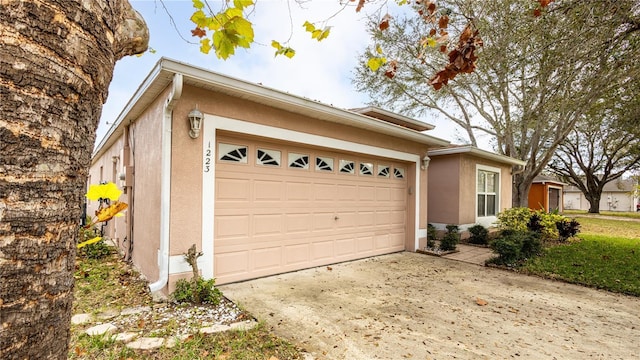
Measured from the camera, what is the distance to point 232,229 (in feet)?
16.4

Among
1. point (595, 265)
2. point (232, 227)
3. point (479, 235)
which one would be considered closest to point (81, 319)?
point (232, 227)

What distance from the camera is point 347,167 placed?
6.79 meters

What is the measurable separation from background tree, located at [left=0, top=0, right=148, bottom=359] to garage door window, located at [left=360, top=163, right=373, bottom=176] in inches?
257

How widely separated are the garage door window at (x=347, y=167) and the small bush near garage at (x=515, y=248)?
3.48 meters

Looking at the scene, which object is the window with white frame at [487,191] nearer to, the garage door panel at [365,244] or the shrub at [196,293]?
the garage door panel at [365,244]

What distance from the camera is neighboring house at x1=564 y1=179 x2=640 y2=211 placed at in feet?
122

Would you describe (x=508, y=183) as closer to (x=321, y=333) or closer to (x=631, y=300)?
(x=631, y=300)

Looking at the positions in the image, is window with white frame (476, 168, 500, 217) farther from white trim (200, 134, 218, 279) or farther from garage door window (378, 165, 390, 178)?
white trim (200, 134, 218, 279)

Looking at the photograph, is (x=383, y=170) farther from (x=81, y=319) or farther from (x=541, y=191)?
(x=541, y=191)

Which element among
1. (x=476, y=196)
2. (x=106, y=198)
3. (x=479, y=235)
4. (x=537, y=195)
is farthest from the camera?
(x=537, y=195)

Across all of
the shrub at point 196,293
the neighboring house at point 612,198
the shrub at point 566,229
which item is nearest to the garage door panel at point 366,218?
the shrub at point 196,293

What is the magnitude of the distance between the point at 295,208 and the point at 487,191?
8.56m

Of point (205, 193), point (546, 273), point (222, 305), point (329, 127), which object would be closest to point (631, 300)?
point (546, 273)

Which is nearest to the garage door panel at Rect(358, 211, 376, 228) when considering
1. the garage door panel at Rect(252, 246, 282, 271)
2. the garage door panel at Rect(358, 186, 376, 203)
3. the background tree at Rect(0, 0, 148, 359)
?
the garage door panel at Rect(358, 186, 376, 203)
